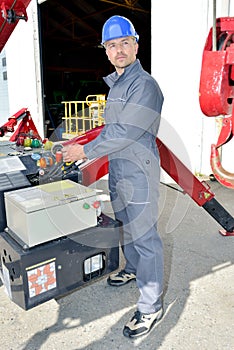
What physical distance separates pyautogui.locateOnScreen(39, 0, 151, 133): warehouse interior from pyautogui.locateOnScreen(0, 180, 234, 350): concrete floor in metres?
8.12

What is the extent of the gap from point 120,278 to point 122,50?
1.39 m

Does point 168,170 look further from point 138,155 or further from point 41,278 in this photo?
point 41,278

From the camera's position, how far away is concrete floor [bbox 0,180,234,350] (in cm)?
167

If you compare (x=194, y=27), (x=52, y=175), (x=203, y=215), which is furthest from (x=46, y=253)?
(x=194, y=27)

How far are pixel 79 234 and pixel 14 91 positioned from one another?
6.61 meters

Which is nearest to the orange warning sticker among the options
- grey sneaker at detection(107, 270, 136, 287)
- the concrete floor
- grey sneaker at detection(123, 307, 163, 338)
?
the concrete floor

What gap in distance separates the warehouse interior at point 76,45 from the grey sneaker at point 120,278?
811 cm

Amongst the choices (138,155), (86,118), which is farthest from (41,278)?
(86,118)

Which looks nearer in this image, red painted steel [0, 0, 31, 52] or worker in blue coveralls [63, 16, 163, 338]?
worker in blue coveralls [63, 16, 163, 338]

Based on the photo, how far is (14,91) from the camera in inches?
292

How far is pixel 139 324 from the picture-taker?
1722 mm

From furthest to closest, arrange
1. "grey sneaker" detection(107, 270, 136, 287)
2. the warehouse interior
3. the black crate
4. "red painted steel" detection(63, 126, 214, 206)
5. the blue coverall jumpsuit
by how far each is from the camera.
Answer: the warehouse interior
"grey sneaker" detection(107, 270, 136, 287)
"red painted steel" detection(63, 126, 214, 206)
the blue coverall jumpsuit
the black crate

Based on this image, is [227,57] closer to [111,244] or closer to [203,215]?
[111,244]

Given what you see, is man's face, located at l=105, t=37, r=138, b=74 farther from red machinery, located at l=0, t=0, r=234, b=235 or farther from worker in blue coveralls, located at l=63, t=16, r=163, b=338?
red machinery, located at l=0, t=0, r=234, b=235
